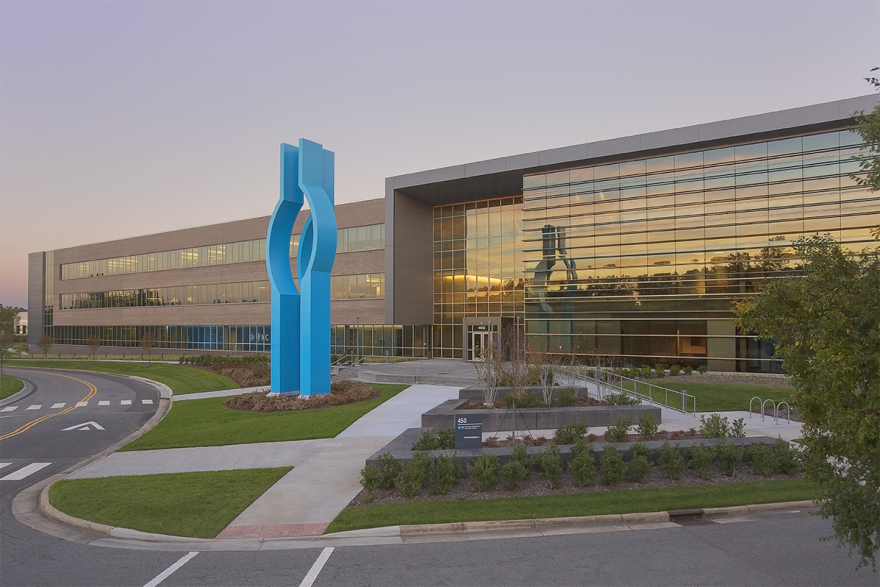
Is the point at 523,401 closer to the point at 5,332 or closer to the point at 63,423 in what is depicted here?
the point at 63,423

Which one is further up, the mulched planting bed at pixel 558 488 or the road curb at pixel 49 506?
the mulched planting bed at pixel 558 488

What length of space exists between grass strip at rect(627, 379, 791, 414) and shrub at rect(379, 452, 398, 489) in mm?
14545

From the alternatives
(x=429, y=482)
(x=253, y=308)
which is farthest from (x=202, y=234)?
(x=429, y=482)

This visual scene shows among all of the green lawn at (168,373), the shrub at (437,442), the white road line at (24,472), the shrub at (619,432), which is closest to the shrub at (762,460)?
the shrub at (619,432)

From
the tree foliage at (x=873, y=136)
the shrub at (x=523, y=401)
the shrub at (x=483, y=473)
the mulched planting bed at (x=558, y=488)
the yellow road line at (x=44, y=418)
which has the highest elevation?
the tree foliage at (x=873, y=136)

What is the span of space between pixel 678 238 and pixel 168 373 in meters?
35.4

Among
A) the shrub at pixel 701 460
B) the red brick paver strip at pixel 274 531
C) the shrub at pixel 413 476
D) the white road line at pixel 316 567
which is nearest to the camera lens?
the white road line at pixel 316 567

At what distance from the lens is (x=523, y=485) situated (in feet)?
37.2

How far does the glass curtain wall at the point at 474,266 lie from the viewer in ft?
147

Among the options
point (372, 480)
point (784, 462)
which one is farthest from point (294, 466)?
point (784, 462)

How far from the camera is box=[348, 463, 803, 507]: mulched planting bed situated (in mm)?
10734

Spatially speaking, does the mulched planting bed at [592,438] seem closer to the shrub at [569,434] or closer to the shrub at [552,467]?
the shrub at [569,434]

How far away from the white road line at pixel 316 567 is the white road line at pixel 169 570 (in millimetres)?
1934

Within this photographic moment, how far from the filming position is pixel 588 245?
37562 mm
